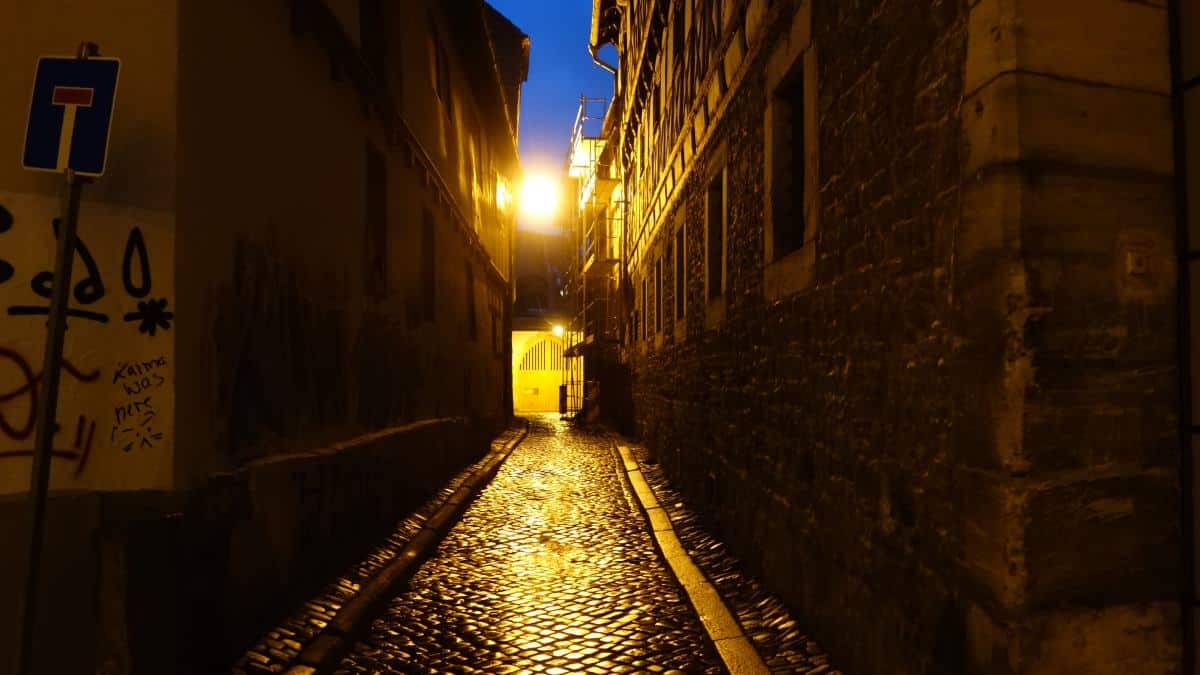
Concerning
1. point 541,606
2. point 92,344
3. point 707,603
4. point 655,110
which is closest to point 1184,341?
point 707,603

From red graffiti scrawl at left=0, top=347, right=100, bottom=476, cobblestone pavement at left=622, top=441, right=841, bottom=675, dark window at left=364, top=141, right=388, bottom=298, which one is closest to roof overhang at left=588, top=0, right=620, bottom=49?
dark window at left=364, top=141, right=388, bottom=298

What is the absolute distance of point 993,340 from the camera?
2.81 m

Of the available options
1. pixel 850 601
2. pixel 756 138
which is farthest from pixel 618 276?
pixel 850 601

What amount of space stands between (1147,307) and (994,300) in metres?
0.61

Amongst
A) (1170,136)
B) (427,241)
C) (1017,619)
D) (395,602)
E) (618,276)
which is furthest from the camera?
(618,276)

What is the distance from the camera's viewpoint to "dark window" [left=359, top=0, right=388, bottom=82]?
23.3 ft

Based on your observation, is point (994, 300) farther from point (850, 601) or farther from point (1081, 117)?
point (850, 601)

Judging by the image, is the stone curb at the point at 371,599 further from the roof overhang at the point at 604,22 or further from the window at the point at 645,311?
the roof overhang at the point at 604,22

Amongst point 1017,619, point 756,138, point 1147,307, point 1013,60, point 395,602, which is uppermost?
point 756,138

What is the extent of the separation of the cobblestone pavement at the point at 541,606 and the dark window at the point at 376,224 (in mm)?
2724

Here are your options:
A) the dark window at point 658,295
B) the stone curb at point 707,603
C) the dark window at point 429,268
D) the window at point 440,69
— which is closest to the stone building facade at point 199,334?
the dark window at point 429,268

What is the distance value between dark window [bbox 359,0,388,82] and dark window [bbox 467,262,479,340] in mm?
5922

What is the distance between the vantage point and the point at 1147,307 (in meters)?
2.84

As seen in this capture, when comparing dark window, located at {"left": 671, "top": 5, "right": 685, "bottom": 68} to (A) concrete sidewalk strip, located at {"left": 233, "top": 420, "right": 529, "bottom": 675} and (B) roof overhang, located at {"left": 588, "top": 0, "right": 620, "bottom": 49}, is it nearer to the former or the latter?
(A) concrete sidewalk strip, located at {"left": 233, "top": 420, "right": 529, "bottom": 675}
